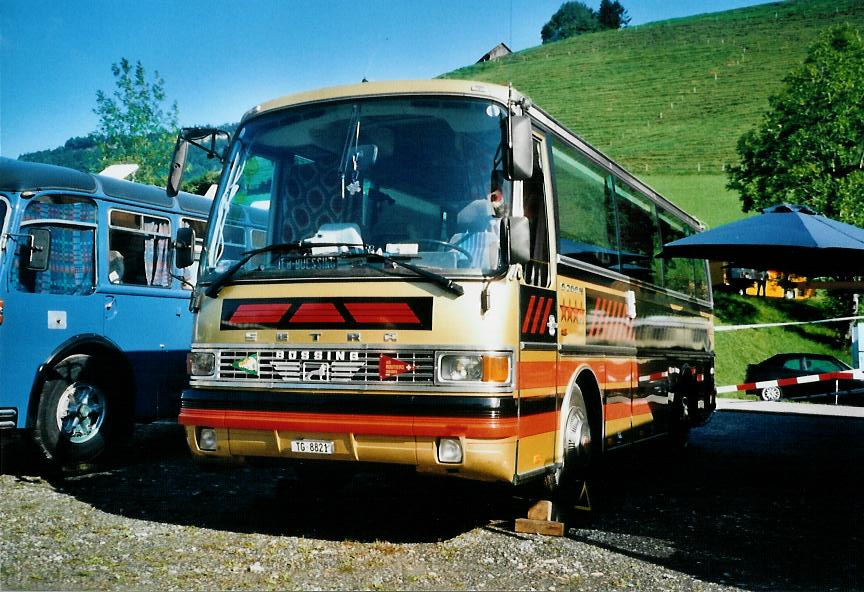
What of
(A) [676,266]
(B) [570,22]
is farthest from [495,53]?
(A) [676,266]

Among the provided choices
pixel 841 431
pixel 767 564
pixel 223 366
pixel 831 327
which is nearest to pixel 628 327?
pixel 767 564

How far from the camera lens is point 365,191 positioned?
6.64m

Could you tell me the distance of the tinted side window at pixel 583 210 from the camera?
7.46 meters

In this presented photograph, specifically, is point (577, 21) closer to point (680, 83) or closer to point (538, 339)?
point (680, 83)

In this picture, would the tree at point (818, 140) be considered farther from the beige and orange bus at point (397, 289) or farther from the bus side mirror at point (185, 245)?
the bus side mirror at point (185, 245)

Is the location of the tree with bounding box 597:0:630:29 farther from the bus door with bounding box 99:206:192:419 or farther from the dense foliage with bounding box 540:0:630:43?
the bus door with bounding box 99:206:192:419

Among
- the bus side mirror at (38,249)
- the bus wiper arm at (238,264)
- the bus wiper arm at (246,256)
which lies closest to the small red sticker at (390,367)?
the bus wiper arm at (246,256)

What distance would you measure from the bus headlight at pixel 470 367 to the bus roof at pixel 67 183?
12.0ft

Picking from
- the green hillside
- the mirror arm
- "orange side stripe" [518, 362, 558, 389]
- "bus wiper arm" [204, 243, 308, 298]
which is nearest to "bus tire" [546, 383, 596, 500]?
"orange side stripe" [518, 362, 558, 389]

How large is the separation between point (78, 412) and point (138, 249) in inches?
78.6

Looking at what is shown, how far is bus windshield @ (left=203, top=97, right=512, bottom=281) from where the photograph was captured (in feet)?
20.7

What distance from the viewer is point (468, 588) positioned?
5.45 m

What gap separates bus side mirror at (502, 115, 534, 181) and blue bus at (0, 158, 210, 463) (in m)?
5.05

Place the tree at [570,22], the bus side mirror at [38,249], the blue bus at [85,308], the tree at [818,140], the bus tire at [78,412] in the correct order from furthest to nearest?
the tree at [570,22], the tree at [818,140], the bus tire at [78,412], the blue bus at [85,308], the bus side mirror at [38,249]
